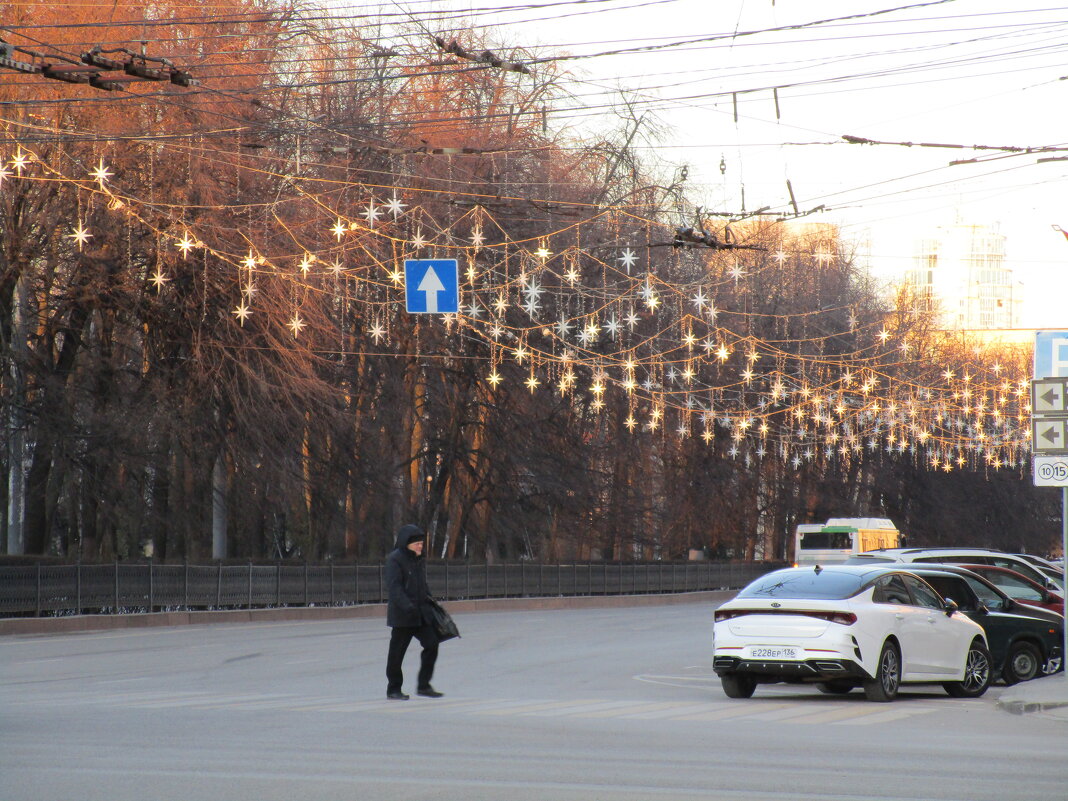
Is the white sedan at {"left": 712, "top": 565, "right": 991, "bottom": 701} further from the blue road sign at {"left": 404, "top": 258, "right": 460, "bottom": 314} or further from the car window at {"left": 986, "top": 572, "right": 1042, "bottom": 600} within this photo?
the blue road sign at {"left": 404, "top": 258, "right": 460, "bottom": 314}

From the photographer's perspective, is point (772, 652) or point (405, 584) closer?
point (405, 584)

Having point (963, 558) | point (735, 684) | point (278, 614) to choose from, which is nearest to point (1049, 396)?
point (735, 684)

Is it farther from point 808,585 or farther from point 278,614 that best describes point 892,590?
point 278,614

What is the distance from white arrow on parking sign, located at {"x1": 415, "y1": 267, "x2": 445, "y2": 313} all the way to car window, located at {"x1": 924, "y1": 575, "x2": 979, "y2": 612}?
8618 millimetres

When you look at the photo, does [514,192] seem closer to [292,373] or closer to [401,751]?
[292,373]

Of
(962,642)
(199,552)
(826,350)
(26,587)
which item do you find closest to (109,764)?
(962,642)

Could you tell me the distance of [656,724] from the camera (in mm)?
13164

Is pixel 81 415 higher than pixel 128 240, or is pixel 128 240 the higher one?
pixel 128 240

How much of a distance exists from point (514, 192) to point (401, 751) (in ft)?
93.4

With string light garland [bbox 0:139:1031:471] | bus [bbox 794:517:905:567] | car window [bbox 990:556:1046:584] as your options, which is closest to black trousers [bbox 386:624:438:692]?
string light garland [bbox 0:139:1031:471]

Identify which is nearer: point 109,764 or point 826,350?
point 109,764

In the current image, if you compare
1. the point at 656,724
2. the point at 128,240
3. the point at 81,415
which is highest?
the point at 128,240

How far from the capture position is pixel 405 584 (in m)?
15.3

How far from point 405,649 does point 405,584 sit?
64 cm
